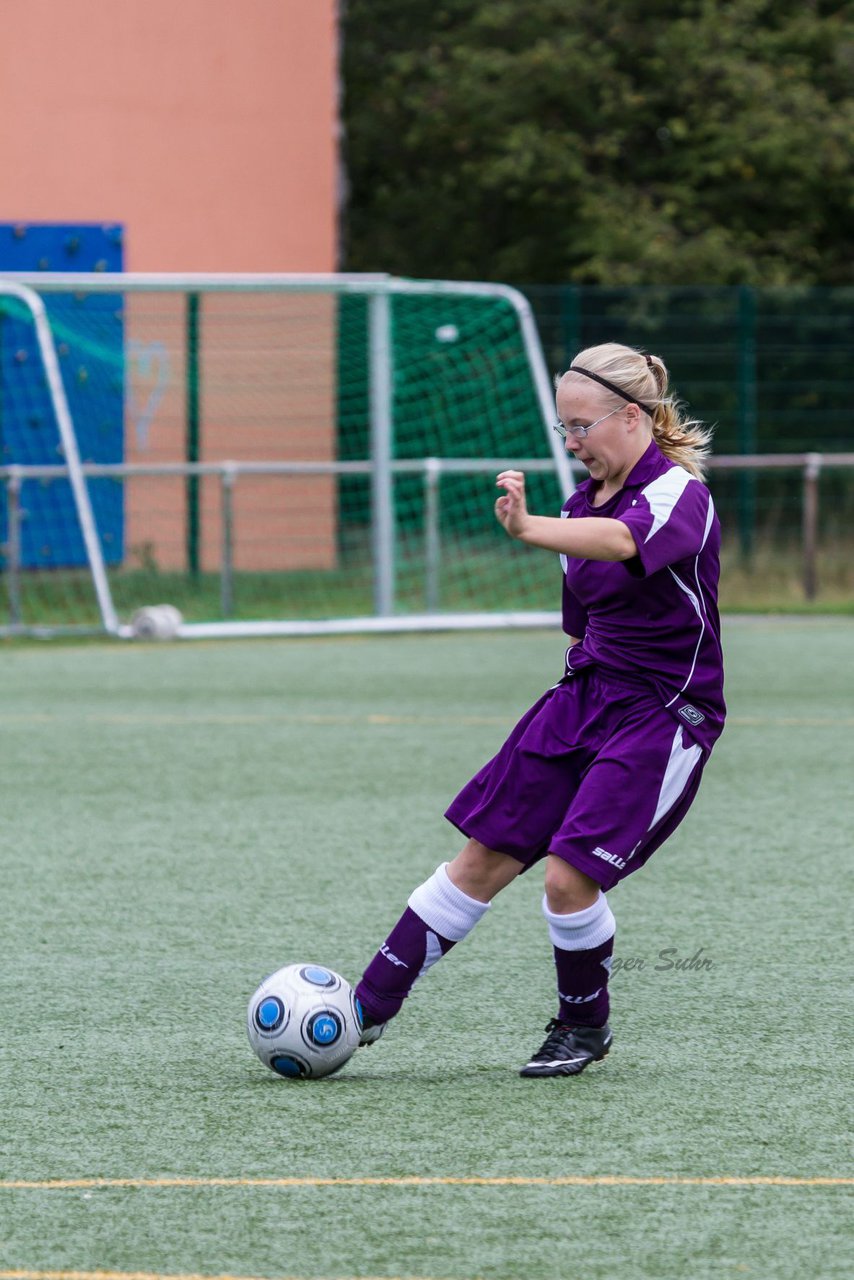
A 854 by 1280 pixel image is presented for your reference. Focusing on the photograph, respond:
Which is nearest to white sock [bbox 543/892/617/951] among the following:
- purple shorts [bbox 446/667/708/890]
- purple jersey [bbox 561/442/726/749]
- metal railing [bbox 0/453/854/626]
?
purple shorts [bbox 446/667/708/890]

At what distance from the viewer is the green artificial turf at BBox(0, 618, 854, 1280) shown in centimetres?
351

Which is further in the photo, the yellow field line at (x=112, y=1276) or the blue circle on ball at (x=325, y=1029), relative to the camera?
the blue circle on ball at (x=325, y=1029)

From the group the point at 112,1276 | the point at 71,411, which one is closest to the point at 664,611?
the point at 112,1276

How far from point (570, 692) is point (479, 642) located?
9.61 meters

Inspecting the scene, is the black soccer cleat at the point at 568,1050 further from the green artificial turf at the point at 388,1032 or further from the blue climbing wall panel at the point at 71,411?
the blue climbing wall panel at the point at 71,411

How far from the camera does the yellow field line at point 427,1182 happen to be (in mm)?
3729

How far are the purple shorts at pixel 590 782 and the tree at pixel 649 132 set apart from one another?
2009cm

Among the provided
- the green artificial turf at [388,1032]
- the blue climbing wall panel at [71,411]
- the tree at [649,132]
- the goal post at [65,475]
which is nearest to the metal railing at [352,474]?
the goal post at [65,475]

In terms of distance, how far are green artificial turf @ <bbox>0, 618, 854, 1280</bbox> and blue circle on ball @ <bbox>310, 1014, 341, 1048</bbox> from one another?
0.32 ft

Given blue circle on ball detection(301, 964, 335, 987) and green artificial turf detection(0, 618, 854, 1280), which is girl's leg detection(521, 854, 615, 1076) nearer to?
green artificial turf detection(0, 618, 854, 1280)

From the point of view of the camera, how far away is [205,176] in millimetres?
18938

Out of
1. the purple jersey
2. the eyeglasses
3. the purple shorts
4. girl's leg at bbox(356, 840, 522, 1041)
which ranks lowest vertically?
girl's leg at bbox(356, 840, 522, 1041)

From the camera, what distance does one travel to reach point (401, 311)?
15891 millimetres

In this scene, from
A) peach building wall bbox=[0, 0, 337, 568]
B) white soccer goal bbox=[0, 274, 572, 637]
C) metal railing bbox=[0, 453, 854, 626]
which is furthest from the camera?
peach building wall bbox=[0, 0, 337, 568]
